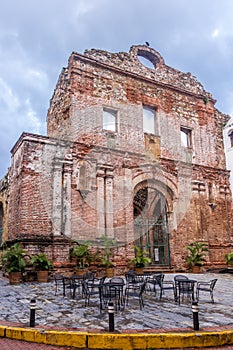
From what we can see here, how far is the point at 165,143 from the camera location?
53.3ft

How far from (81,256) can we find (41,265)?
5.10ft

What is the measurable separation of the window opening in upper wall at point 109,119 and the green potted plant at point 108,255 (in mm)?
5172

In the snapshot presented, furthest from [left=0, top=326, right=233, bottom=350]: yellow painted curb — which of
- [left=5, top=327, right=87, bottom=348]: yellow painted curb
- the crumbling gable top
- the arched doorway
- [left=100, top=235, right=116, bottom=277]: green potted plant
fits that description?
the crumbling gable top

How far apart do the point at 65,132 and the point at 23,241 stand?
17.8 ft

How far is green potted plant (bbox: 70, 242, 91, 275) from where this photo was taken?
11.8 m

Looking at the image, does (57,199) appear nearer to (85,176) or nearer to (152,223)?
(85,176)

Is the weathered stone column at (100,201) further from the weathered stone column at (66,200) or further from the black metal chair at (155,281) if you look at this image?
A: the black metal chair at (155,281)

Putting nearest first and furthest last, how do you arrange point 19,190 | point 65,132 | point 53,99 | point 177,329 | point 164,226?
point 177,329, point 19,190, point 65,132, point 164,226, point 53,99

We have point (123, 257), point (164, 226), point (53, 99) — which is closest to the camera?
point (123, 257)

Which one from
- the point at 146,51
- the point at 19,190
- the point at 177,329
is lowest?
the point at 177,329

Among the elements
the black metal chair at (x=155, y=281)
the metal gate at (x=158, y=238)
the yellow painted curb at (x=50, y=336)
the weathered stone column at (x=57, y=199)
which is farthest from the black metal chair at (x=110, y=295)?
the metal gate at (x=158, y=238)

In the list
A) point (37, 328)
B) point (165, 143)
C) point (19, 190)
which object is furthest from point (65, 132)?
point (37, 328)

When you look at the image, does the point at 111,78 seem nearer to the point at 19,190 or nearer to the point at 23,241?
the point at 19,190

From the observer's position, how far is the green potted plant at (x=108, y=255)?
1236 cm
